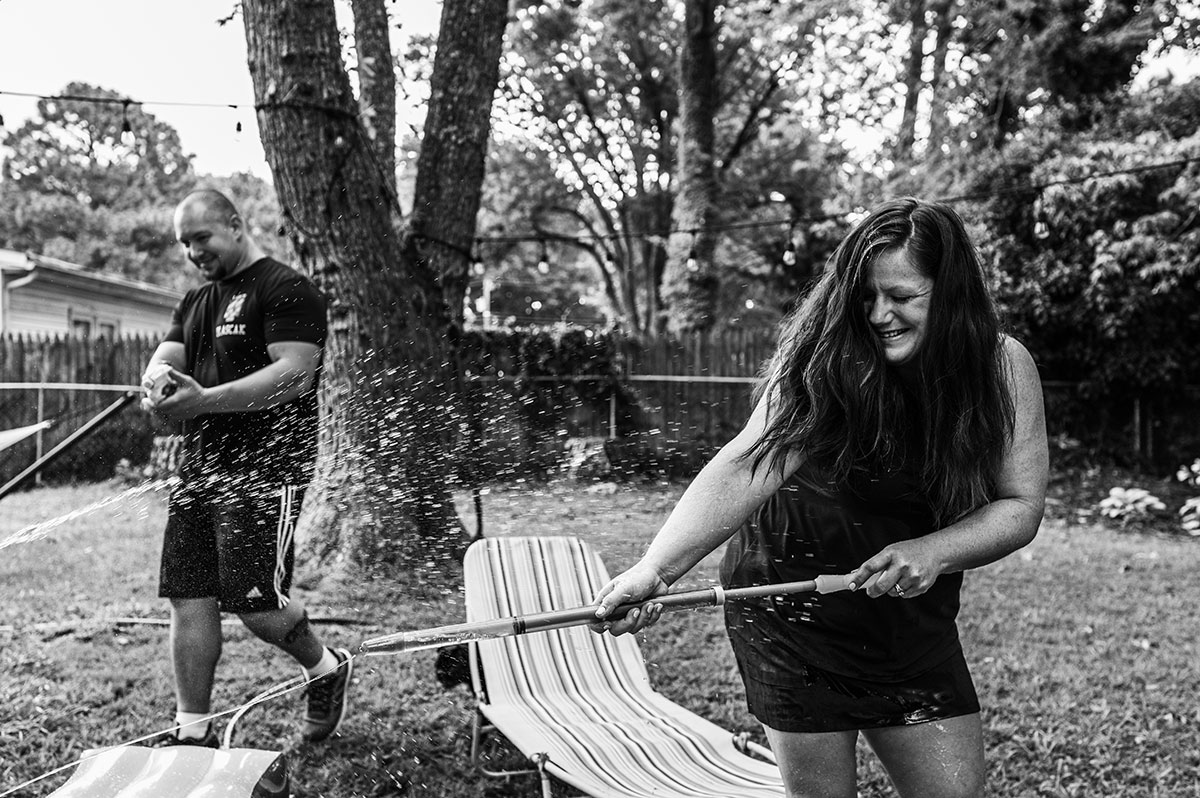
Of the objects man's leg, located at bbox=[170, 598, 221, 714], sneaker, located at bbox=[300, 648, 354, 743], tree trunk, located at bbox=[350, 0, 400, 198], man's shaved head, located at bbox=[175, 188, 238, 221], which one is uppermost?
tree trunk, located at bbox=[350, 0, 400, 198]

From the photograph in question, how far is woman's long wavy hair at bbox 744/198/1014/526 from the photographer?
2057mm

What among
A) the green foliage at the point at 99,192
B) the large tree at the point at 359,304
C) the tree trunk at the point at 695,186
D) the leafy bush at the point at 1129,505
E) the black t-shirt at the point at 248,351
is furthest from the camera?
the green foliage at the point at 99,192

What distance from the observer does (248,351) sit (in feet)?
12.1

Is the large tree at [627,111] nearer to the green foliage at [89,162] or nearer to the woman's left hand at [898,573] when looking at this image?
the green foliage at [89,162]

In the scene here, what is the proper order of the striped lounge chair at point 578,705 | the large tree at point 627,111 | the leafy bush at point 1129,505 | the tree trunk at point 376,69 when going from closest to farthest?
1. the striped lounge chair at point 578,705
2. the tree trunk at point 376,69
3. the leafy bush at point 1129,505
4. the large tree at point 627,111

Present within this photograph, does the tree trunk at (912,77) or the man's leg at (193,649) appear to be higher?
the tree trunk at (912,77)

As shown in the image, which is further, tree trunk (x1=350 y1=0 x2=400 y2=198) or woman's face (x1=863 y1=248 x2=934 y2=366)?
tree trunk (x1=350 y1=0 x2=400 y2=198)

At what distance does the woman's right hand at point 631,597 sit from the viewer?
6.04 ft

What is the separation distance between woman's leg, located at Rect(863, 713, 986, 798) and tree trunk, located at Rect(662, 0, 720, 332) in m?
13.9

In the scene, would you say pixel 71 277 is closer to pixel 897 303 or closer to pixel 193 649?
pixel 193 649

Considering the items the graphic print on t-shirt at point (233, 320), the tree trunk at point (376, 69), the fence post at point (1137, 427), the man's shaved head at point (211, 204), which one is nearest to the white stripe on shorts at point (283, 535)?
the graphic print on t-shirt at point (233, 320)

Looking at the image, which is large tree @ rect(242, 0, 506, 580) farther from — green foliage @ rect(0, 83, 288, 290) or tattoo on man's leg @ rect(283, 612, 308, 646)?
green foliage @ rect(0, 83, 288, 290)

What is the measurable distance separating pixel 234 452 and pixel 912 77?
18035 millimetres

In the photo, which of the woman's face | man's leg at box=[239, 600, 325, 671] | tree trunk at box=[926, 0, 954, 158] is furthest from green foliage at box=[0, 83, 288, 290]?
the woman's face
